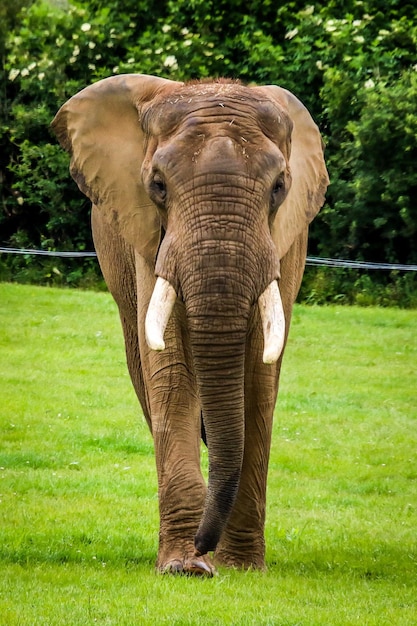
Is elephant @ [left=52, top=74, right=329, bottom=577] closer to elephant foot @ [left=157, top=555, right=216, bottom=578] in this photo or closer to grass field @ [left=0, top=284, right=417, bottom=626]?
elephant foot @ [left=157, top=555, right=216, bottom=578]

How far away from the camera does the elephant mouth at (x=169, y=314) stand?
279 inches

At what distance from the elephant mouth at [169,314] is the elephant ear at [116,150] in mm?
645

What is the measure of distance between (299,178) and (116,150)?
3.48 feet

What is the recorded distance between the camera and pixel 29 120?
25781 mm

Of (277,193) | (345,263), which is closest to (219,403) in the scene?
(277,193)

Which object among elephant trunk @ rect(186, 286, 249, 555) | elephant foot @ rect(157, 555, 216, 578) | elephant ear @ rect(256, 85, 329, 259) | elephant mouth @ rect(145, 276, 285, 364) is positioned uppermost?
elephant ear @ rect(256, 85, 329, 259)

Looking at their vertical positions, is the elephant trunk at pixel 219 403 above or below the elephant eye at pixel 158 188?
below

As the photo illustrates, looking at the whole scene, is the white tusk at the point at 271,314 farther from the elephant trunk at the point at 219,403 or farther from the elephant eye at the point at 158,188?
the elephant eye at the point at 158,188

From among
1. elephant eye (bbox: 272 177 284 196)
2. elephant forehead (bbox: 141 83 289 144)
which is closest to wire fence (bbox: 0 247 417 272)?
elephant forehead (bbox: 141 83 289 144)

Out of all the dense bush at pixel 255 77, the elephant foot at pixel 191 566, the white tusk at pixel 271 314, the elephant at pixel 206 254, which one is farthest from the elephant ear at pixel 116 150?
the dense bush at pixel 255 77

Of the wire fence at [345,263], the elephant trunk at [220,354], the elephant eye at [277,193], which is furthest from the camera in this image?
the wire fence at [345,263]

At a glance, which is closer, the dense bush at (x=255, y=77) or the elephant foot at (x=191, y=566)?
the elephant foot at (x=191, y=566)

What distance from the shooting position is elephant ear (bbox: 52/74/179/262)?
7.97 m

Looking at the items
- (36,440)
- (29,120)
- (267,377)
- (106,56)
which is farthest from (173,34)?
(267,377)
